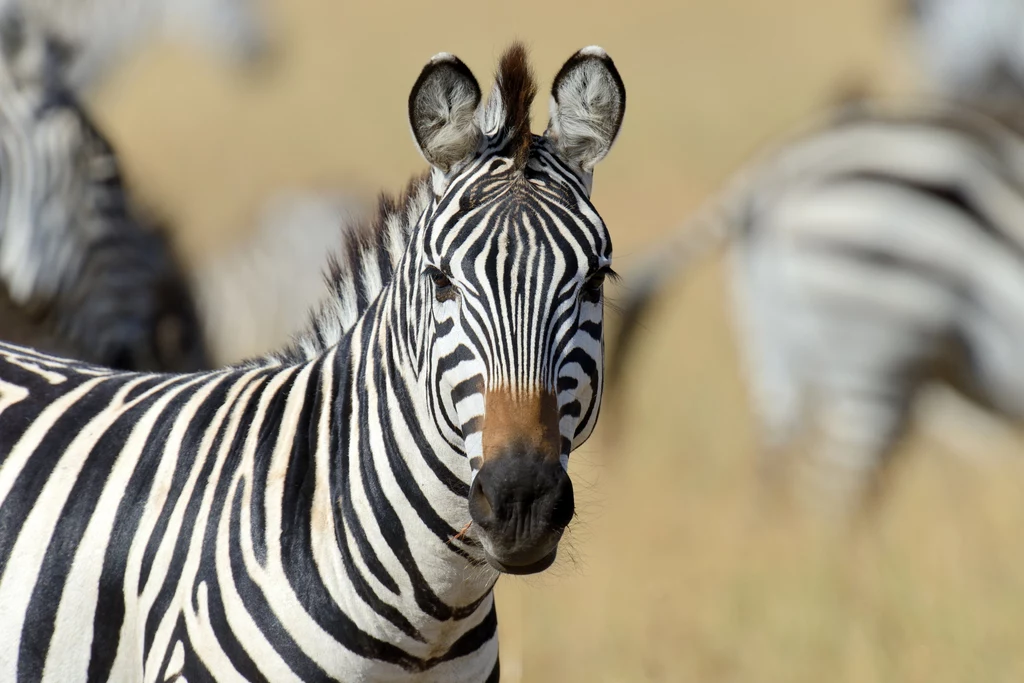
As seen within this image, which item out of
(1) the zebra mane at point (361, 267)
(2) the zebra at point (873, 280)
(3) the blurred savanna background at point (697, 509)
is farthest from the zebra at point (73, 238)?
(1) the zebra mane at point (361, 267)

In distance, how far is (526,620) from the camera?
7.36 metres

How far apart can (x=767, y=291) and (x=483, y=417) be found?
5.49m

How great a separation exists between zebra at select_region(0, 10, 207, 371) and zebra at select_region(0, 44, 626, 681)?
4.26m

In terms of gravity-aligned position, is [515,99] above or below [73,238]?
below

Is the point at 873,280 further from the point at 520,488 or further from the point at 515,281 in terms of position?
the point at 520,488

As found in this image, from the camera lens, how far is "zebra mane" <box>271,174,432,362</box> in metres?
3.78

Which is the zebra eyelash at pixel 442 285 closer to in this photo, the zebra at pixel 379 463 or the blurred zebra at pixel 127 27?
the zebra at pixel 379 463

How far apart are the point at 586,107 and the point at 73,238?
18.8 ft

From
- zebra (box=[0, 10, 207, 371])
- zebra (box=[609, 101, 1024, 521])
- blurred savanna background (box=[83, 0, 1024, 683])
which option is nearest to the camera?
blurred savanna background (box=[83, 0, 1024, 683])

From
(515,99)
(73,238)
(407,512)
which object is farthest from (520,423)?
(73,238)

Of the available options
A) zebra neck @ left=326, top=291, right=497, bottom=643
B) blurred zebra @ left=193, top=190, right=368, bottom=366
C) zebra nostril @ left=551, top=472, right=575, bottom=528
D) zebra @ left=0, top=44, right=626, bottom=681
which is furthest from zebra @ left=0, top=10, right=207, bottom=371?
zebra nostril @ left=551, top=472, right=575, bottom=528

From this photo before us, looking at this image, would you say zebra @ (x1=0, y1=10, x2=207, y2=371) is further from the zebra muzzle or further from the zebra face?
the zebra muzzle

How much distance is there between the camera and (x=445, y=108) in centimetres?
331

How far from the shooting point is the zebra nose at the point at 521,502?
2.82 meters
